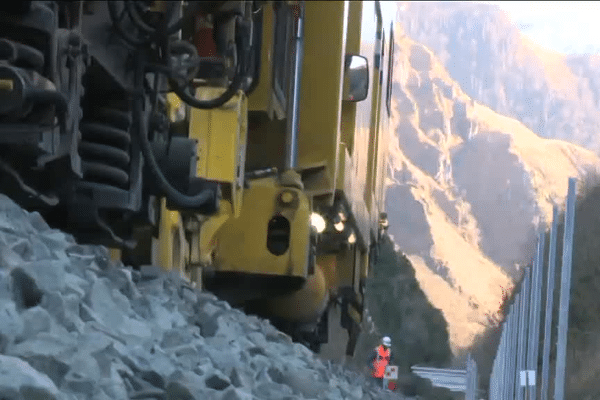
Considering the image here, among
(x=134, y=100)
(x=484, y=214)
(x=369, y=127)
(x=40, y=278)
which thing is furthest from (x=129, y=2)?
(x=484, y=214)

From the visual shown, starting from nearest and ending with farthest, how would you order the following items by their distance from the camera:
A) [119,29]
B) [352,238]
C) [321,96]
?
1. [119,29]
2. [321,96]
3. [352,238]

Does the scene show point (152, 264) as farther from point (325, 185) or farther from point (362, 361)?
point (362, 361)

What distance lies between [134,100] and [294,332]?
14.1ft

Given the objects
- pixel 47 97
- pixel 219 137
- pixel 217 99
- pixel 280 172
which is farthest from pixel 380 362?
pixel 47 97

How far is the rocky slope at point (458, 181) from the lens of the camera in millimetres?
82938

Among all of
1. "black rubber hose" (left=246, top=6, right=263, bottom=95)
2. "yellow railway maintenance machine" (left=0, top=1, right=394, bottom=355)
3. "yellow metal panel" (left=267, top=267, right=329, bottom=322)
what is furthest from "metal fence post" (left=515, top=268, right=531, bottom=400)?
"black rubber hose" (left=246, top=6, right=263, bottom=95)

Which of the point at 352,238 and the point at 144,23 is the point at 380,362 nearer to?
the point at 352,238

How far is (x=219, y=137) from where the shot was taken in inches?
261

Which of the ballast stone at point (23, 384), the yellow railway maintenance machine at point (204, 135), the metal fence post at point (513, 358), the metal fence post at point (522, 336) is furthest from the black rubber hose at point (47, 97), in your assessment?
the metal fence post at point (513, 358)

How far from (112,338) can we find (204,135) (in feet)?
10.0

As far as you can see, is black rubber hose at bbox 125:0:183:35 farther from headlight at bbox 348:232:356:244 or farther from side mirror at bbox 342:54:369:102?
headlight at bbox 348:232:356:244

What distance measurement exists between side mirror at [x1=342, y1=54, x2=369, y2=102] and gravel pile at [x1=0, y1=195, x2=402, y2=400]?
10.3ft

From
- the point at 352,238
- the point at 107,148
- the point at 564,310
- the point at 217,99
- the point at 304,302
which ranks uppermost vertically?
the point at 217,99

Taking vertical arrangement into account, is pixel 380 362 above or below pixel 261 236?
below
